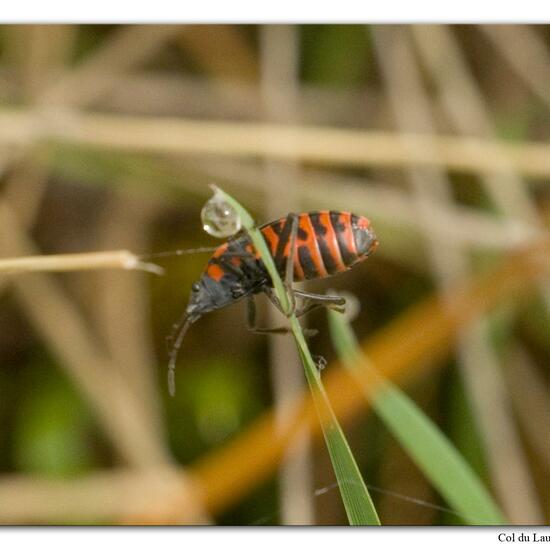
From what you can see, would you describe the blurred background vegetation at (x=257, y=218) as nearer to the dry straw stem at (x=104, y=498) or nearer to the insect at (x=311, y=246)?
the dry straw stem at (x=104, y=498)

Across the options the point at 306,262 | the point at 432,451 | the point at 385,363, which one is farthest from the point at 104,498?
the point at 306,262

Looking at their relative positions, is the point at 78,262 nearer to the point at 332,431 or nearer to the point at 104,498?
the point at 332,431

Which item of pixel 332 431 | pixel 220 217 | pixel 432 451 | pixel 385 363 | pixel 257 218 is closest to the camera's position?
pixel 220 217

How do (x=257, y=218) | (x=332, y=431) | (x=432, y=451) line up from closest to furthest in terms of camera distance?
1. (x=332, y=431)
2. (x=432, y=451)
3. (x=257, y=218)

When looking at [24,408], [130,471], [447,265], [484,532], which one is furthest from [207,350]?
[484,532]

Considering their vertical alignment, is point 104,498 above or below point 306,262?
below

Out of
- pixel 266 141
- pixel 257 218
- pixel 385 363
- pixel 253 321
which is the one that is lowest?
pixel 385 363

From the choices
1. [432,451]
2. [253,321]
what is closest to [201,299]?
[253,321]

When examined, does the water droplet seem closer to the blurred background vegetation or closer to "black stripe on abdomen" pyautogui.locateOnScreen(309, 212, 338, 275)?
"black stripe on abdomen" pyautogui.locateOnScreen(309, 212, 338, 275)

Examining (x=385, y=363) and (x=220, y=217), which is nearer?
(x=220, y=217)
